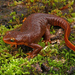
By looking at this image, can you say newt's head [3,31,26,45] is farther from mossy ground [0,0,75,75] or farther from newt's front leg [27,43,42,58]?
newt's front leg [27,43,42,58]

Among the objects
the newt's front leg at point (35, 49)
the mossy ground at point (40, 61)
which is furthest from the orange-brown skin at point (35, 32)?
the mossy ground at point (40, 61)

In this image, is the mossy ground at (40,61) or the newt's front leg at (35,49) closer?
the mossy ground at (40,61)

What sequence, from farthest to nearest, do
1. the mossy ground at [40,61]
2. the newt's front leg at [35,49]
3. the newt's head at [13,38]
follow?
the newt's front leg at [35,49], the newt's head at [13,38], the mossy ground at [40,61]

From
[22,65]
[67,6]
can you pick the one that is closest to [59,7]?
[67,6]

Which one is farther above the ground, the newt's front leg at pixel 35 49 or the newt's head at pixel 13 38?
the newt's head at pixel 13 38

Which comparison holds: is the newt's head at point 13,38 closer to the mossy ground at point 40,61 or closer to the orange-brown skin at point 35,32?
the orange-brown skin at point 35,32

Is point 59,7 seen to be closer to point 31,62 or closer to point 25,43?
point 25,43

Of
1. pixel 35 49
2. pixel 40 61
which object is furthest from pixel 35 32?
pixel 40 61

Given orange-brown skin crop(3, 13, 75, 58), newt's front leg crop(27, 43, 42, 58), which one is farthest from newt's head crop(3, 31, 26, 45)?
newt's front leg crop(27, 43, 42, 58)
